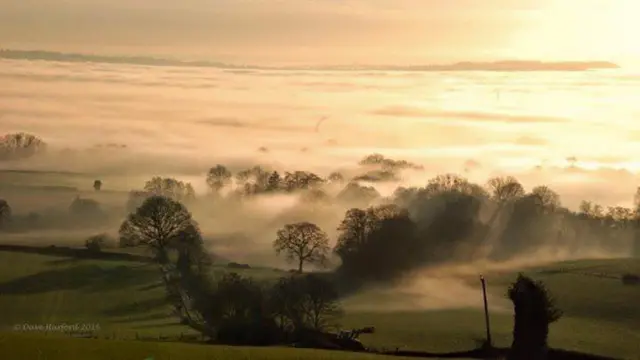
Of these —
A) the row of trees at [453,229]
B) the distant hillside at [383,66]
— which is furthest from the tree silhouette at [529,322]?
the distant hillside at [383,66]

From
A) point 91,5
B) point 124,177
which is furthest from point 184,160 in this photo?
point 91,5

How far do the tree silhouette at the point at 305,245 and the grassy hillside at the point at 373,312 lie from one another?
0.75 ft

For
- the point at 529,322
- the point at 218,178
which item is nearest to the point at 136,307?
the point at 218,178

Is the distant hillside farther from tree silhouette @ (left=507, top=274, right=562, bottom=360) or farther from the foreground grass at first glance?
the foreground grass

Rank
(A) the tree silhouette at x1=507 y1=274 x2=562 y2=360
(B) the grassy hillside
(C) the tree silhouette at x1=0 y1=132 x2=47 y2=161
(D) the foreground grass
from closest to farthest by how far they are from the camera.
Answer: (D) the foreground grass
(A) the tree silhouette at x1=507 y1=274 x2=562 y2=360
(B) the grassy hillside
(C) the tree silhouette at x1=0 y1=132 x2=47 y2=161

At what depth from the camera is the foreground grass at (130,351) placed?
20.7 feet

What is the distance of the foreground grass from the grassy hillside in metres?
0.49

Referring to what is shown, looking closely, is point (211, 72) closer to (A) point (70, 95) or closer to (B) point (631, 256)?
(A) point (70, 95)

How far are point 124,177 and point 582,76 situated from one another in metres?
3.93

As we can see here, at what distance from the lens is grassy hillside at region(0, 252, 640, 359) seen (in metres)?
7.00

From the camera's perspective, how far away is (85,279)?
23.6 feet

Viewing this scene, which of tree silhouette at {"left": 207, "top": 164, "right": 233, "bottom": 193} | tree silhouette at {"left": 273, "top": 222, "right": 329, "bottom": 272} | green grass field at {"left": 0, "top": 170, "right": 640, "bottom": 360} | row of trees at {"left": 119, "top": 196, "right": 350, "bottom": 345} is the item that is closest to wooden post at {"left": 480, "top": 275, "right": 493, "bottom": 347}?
green grass field at {"left": 0, "top": 170, "right": 640, "bottom": 360}

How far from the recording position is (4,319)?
7.12 m

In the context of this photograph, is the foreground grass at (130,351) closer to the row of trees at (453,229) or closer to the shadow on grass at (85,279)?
the shadow on grass at (85,279)
